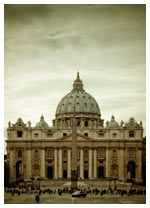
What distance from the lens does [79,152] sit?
8706cm

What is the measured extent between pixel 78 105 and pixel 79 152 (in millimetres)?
22329

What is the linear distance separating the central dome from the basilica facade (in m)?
17.4

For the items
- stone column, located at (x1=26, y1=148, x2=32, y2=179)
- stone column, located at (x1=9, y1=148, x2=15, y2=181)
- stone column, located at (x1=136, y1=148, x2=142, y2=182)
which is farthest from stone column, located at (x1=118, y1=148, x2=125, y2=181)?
stone column, located at (x1=9, y1=148, x2=15, y2=181)

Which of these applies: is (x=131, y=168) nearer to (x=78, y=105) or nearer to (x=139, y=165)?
(x=139, y=165)

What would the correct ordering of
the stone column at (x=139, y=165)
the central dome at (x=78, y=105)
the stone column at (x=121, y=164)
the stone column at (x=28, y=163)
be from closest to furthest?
1. the stone column at (x=139, y=165)
2. the stone column at (x=121, y=164)
3. the stone column at (x=28, y=163)
4. the central dome at (x=78, y=105)

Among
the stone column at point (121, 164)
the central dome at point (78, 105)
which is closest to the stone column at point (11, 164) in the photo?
the stone column at point (121, 164)

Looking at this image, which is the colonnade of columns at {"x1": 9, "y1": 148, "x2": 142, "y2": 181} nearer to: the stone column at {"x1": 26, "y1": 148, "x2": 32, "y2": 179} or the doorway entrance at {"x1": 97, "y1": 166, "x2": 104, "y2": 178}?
the stone column at {"x1": 26, "y1": 148, "x2": 32, "y2": 179}

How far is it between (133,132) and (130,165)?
6569mm

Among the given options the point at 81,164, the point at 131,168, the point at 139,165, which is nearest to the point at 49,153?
the point at 81,164

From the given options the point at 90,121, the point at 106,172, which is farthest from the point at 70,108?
the point at 106,172

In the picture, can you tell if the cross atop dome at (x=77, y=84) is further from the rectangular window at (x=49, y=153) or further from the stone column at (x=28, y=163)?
the stone column at (x=28, y=163)

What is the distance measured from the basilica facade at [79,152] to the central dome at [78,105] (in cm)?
1739

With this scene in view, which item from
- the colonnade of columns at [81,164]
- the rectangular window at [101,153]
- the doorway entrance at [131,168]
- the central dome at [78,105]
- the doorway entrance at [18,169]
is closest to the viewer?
the colonnade of columns at [81,164]

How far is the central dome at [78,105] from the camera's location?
106250 mm
